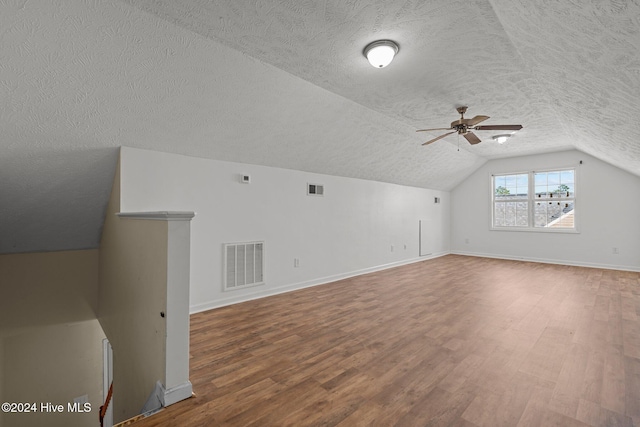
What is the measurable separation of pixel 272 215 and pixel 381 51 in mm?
2569

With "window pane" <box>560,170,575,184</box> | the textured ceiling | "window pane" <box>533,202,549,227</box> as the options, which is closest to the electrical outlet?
the textured ceiling

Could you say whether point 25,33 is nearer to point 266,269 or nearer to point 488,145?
point 266,269

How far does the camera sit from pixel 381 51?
7.58 ft

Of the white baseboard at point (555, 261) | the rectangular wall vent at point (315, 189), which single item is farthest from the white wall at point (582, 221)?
the rectangular wall vent at point (315, 189)

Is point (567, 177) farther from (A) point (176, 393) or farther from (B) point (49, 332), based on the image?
(B) point (49, 332)

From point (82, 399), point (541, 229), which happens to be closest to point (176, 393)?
point (82, 399)

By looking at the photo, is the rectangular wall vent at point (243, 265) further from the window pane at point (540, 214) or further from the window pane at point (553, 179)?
the window pane at point (553, 179)

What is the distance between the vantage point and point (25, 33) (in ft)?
5.88

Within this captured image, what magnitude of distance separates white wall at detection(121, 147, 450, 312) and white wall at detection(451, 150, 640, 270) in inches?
109

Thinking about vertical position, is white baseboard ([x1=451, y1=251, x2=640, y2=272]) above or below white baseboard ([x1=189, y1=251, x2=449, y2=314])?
above

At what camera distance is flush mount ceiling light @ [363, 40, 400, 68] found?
231 centimetres

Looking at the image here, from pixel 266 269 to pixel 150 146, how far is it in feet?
6.91

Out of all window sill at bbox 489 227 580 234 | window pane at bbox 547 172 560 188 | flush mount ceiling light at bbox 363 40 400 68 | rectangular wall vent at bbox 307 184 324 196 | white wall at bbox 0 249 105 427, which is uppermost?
flush mount ceiling light at bbox 363 40 400 68

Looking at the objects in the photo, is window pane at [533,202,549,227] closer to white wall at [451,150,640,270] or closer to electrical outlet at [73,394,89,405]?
white wall at [451,150,640,270]
